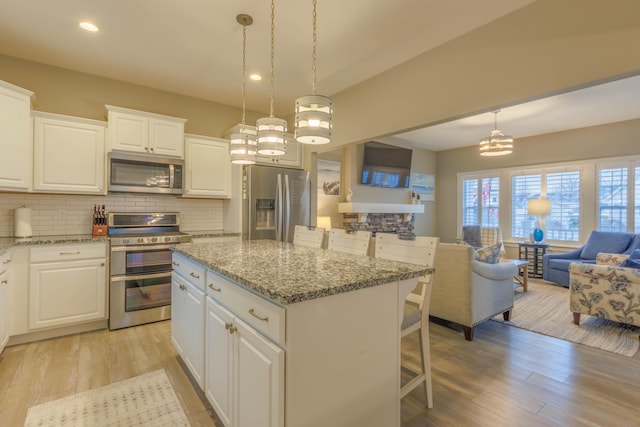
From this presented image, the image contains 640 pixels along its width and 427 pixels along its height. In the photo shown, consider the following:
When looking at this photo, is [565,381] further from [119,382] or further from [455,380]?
[119,382]

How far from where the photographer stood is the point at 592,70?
1.92 meters

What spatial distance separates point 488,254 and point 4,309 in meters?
4.59

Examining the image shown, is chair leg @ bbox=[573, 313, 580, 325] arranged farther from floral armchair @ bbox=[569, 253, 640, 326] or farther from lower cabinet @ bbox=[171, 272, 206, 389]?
lower cabinet @ bbox=[171, 272, 206, 389]

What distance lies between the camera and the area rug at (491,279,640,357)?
300 cm

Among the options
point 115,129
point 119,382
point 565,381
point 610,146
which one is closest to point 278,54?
point 115,129

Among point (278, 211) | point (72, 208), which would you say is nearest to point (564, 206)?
point (278, 211)

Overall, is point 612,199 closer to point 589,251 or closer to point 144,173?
point 589,251

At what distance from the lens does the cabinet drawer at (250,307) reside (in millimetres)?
1224

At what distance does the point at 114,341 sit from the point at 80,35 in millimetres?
2789

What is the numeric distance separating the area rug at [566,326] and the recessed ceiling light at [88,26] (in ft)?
16.2

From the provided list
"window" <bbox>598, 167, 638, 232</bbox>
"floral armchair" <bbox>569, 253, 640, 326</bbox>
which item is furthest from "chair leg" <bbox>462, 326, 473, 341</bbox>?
"window" <bbox>598, 167, 638, 232</bbox>

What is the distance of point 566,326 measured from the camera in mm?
3422

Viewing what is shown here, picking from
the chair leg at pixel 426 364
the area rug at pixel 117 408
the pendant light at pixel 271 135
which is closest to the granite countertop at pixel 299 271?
the chair leg at pixel 426 364

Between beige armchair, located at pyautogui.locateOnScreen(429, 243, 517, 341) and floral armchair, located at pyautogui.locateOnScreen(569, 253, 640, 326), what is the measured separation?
0.80m
